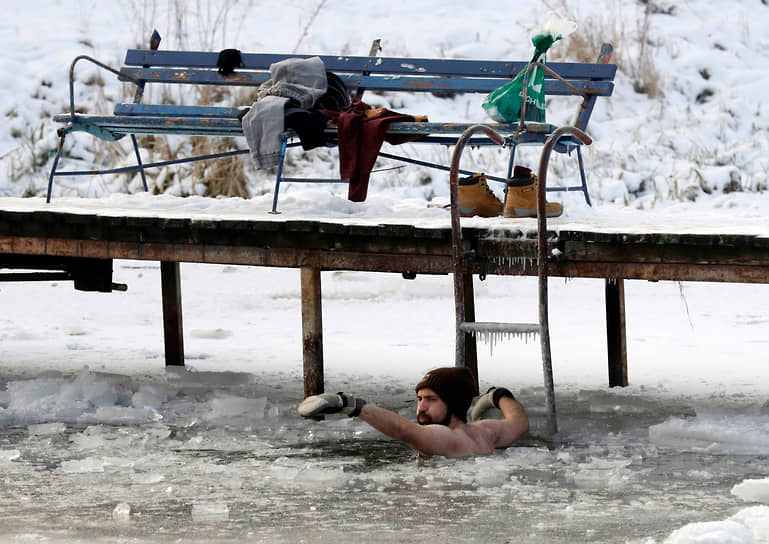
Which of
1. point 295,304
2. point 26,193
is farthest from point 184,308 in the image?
point 26,193

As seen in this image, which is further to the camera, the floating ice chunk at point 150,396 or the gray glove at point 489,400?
the floating ice chunk at point 150,396

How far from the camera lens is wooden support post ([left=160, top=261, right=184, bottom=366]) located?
8.41 metres

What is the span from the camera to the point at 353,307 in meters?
10.7

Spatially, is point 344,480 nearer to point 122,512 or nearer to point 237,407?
point 122,512

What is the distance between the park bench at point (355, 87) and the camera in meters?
7.34

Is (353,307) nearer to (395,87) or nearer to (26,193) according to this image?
(395,87)

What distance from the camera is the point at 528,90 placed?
7.12m

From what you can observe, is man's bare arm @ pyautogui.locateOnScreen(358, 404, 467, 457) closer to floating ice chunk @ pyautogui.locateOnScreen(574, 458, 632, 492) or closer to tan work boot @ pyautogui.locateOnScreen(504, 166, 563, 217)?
floating ice chunk @ pyautogui.locateOnScreen(574, 458, 632, 492)

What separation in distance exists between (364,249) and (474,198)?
823mm

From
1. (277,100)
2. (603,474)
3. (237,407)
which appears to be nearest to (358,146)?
(277,100)

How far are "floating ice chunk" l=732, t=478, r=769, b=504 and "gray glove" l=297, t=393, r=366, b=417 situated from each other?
1.48m

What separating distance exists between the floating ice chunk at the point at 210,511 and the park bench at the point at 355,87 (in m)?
2.49

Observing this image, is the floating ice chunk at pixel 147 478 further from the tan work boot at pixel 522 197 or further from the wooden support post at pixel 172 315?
the wooden support post at pixel 172 315

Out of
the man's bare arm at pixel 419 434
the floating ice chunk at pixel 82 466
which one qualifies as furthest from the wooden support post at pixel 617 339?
the floating ice chunk at pixel 82 466
